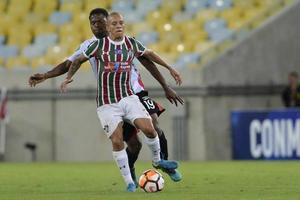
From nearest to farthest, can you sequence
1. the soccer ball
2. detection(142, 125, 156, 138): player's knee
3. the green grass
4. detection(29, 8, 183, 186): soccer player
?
the green grass, the soccer ball, detection(142, 125, 156, 138): player's knee, detection(29, 8, 183, 186): soccer player

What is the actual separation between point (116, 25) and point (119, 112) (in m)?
0.95

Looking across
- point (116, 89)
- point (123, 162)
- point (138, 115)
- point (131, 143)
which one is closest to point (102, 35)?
point (116, 89)

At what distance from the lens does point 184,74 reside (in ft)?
74.6

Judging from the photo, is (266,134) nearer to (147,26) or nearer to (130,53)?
(147,26)

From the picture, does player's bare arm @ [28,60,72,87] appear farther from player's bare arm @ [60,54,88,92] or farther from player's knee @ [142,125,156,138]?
player's knee @ [142,125,156,138]

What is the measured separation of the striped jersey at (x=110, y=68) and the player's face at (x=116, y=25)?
0.41 ft

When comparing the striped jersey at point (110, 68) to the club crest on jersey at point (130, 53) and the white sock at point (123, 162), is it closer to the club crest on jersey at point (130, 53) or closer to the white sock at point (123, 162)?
the club crest on jersey at point (130, 53)

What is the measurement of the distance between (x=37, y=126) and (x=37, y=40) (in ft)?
8.66

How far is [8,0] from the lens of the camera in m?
27.0

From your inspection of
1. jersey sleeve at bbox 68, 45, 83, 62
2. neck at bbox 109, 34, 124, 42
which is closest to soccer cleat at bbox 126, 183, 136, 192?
neck at bbox 109, 34, 124, 42

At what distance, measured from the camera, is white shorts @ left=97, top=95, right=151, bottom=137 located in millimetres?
10578

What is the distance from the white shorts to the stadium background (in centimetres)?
1204

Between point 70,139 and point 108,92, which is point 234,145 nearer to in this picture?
point 70,139

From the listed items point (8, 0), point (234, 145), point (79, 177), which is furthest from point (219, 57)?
point (79, 177)
